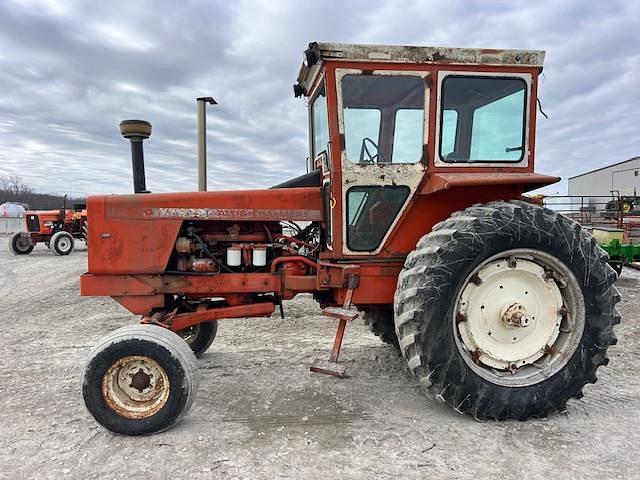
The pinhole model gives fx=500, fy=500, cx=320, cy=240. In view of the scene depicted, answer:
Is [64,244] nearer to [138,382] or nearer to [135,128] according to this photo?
[135,128]

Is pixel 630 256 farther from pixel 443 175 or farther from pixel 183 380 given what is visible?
pixel 183 380

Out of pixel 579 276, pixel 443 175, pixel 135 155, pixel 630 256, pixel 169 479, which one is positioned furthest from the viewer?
pixel 630 256

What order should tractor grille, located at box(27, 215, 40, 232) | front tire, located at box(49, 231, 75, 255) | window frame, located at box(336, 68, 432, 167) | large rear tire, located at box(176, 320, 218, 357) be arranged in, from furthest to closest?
1. tractor grille, located at box(27, 215, 40, 232)
2. front tire, located at box(49, 231, 75, 255)
3. large rear tire, located at box(176, 320, 218, 357)
4. window frame, located at box(336, 68, 432, 167)

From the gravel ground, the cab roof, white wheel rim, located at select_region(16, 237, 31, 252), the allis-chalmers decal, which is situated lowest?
the gravel ground

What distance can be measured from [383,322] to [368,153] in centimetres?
169

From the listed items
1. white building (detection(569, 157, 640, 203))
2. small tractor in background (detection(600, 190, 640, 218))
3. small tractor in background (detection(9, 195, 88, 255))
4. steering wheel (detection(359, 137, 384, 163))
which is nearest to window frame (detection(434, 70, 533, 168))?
steering wheel (detection(359, 137, 384, 163))

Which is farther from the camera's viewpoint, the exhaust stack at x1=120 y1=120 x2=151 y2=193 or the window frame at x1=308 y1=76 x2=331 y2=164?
the exhaust stack at x1=120 y1=120 x2=151 y2=193

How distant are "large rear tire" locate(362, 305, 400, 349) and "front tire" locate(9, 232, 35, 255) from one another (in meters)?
15.9

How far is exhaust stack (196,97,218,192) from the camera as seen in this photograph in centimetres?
666

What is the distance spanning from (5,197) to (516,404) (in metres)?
59.5

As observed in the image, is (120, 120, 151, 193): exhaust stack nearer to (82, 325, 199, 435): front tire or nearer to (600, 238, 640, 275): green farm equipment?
(82, 325, 199, 435): front tire

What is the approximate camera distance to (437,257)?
3.26 meters

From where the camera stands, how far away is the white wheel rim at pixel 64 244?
54.0 feet

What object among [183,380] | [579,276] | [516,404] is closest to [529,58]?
[579,276]
